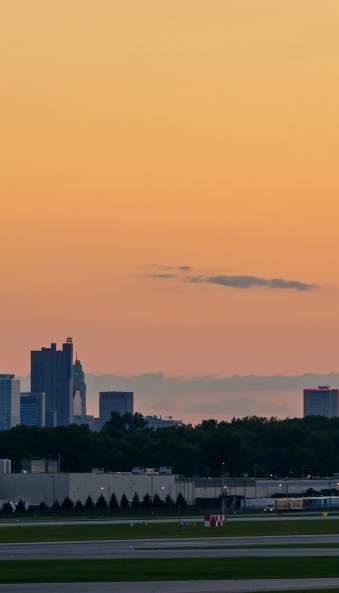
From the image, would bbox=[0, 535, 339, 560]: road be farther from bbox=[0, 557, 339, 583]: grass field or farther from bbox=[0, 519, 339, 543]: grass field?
bbox=[0, 519, 339, 543]: grass field

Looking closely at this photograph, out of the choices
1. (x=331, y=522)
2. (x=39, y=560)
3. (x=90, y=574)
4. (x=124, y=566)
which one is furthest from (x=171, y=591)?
(x=331, y=522)

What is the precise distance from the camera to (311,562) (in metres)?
83.8

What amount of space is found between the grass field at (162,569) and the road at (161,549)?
472 cm

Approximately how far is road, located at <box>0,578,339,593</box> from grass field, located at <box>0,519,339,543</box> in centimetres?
4718

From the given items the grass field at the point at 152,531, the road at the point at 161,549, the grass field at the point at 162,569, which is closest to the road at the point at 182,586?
the grass field at the point at 162,569

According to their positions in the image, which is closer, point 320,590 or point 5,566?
point 320,590

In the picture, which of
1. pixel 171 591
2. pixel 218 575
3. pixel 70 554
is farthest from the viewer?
pixel 70 554

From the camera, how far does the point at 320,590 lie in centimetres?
6506

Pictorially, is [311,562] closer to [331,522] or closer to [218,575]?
[218,575]

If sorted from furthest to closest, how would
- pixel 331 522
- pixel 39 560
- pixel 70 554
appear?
pixel 331 522 < pixel 70 554 < pixel 39 560

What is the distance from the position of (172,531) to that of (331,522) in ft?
96.2

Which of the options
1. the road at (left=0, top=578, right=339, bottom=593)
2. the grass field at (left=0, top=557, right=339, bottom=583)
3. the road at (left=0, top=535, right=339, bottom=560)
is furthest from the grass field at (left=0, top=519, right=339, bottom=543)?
the road at (left=0, top=578, right=339, bottom=593)

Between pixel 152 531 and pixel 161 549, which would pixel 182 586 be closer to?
pixel 161 549

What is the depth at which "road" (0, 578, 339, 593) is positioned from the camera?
65062 mm
